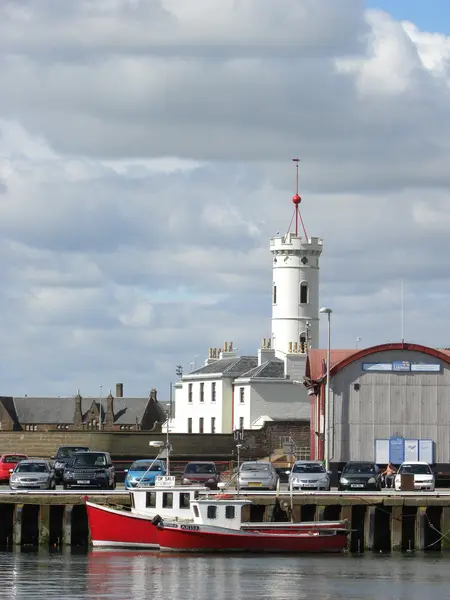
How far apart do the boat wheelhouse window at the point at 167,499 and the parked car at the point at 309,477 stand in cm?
878

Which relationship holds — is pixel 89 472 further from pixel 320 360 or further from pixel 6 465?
pixel 320 360

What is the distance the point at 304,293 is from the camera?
129 metres

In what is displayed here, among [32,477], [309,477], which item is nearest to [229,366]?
[309,477]

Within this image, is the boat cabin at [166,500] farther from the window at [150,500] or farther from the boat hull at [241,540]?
the boat hull at [241,540]

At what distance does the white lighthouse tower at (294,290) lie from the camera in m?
128

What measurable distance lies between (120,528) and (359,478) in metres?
14.1

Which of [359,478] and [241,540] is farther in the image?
[359,478]

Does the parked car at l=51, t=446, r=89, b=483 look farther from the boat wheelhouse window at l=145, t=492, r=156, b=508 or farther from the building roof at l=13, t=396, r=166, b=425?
the building roof at l=13, t=396, r=166, b=425

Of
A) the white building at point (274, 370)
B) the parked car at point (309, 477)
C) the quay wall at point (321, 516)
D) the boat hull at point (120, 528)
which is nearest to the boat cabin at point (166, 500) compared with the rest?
the boat hull at point (120, 528)

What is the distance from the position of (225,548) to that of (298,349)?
2831 inches

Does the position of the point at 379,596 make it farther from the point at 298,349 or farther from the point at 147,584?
the point at 298,349

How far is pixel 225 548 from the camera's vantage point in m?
54.0

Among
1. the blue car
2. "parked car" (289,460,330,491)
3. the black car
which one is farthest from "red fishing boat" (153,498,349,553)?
the black car

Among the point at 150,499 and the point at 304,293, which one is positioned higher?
the point at 304,293
